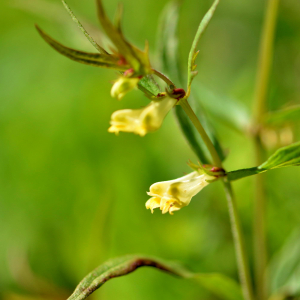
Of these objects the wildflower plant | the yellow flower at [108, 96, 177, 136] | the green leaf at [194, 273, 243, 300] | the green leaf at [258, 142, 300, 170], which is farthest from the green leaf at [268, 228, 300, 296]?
the yellow flower at [108, 96, 177, 136]

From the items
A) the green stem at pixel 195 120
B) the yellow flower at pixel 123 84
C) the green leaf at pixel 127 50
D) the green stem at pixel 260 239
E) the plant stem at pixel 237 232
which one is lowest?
the green stem at pixel 260 239

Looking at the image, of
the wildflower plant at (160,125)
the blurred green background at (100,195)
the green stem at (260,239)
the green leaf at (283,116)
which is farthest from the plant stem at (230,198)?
the blurred green background at (100,195)

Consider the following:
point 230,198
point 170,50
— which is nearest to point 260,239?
point 230,198

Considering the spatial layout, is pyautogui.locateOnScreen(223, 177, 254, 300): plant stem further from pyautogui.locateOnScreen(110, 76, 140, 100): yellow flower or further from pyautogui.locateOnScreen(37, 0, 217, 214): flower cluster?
pyautogui.locateOnScreen(110, 76, 140, 100): yellow flower

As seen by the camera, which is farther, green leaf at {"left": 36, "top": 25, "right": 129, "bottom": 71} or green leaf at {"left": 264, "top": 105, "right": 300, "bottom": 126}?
green leaf at {"left": 264, "top": 105, "right": 300, "bottom": 126}

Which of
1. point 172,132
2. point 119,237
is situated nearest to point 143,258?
point 119,237

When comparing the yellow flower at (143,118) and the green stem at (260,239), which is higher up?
the yellow flower at (143,118)

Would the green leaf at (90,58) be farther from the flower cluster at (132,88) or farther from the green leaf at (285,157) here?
the green leaf at (285,157)

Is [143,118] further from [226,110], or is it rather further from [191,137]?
[226,110]
